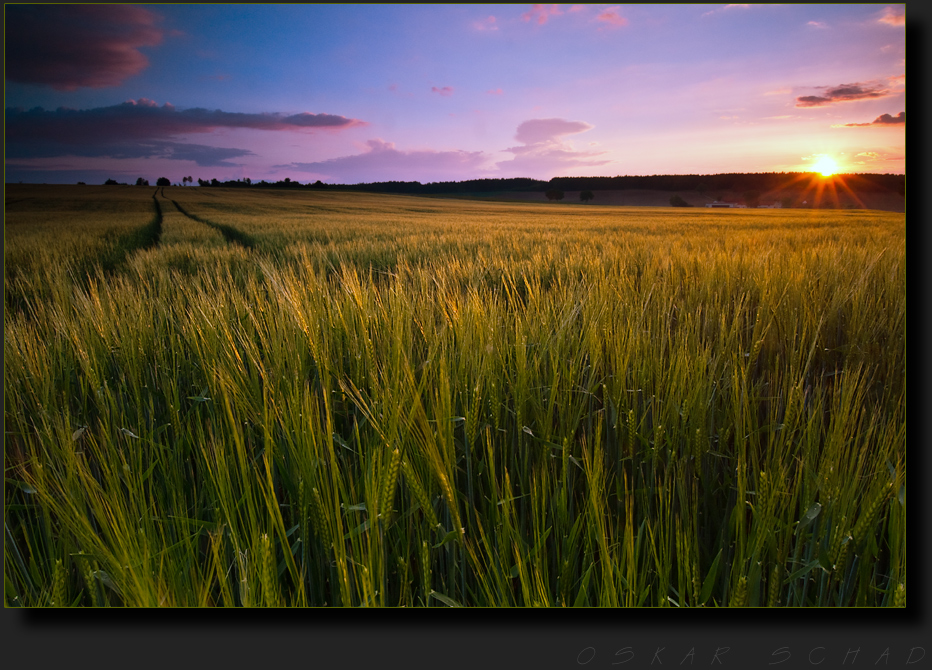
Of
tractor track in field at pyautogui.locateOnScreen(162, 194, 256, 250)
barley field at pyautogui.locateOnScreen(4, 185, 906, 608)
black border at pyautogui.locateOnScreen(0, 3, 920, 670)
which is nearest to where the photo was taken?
barley field at pyautogui.locateOnScreen(4, 185, 906, 608)

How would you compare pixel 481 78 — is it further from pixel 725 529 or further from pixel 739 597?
pixel 739 597

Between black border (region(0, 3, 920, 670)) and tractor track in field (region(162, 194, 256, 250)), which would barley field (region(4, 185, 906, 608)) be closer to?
black border (region(0, 3, 920, 670))

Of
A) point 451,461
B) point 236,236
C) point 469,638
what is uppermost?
point 236,236

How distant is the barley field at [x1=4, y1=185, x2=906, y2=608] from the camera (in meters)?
0.85

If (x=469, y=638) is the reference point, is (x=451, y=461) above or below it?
above

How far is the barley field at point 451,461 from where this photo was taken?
85 cm

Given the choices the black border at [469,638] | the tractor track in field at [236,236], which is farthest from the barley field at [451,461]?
the tractor track in field at [236,236]

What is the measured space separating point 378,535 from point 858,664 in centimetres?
116

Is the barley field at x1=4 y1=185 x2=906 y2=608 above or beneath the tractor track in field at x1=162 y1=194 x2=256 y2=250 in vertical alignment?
beneath

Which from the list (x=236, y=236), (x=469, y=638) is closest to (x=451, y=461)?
(x=469, y=638)

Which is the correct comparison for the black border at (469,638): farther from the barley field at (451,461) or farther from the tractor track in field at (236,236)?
the tractor track in field at (236,236)

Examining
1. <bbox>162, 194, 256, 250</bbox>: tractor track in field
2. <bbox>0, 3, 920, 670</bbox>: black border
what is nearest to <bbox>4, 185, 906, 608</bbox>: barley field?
<bbox>0, 3, 920, 670</bbox>: black border

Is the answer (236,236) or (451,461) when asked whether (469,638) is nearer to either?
(451,461)

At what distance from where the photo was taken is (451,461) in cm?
89
